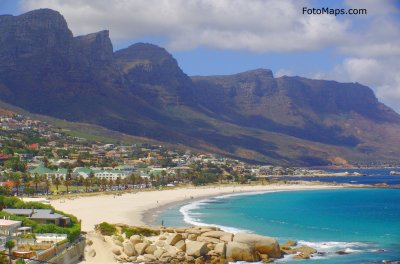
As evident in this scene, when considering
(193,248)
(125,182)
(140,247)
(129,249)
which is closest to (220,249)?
(193,248)

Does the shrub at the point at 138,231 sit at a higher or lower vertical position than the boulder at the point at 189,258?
higher

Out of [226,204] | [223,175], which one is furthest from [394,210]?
[223,175]

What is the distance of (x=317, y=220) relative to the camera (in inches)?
3627

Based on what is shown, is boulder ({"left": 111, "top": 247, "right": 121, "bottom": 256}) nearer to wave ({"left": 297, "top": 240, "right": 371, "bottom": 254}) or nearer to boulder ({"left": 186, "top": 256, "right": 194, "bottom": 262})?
boulder ({"left": 186, "top": 256, "right": 194, "bottom": 262})

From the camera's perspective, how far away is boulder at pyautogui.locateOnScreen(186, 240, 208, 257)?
55031 millimetres

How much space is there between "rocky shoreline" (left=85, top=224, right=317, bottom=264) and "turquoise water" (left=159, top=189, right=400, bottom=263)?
2.46 meters

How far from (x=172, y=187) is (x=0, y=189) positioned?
221 ft

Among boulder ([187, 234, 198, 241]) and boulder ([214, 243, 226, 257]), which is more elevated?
boulder ([187, 234, 198, 241])

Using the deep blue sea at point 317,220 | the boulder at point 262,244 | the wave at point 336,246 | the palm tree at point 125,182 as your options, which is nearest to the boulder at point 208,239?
the boulder at point 262,244

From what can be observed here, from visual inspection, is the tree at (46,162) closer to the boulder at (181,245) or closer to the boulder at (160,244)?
the boulder at (160,244)

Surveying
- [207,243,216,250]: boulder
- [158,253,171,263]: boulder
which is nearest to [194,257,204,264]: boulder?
[207,243,216,250]: boulder

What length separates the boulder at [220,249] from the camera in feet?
183

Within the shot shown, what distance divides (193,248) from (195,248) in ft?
0.72

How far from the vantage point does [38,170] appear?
139 m
